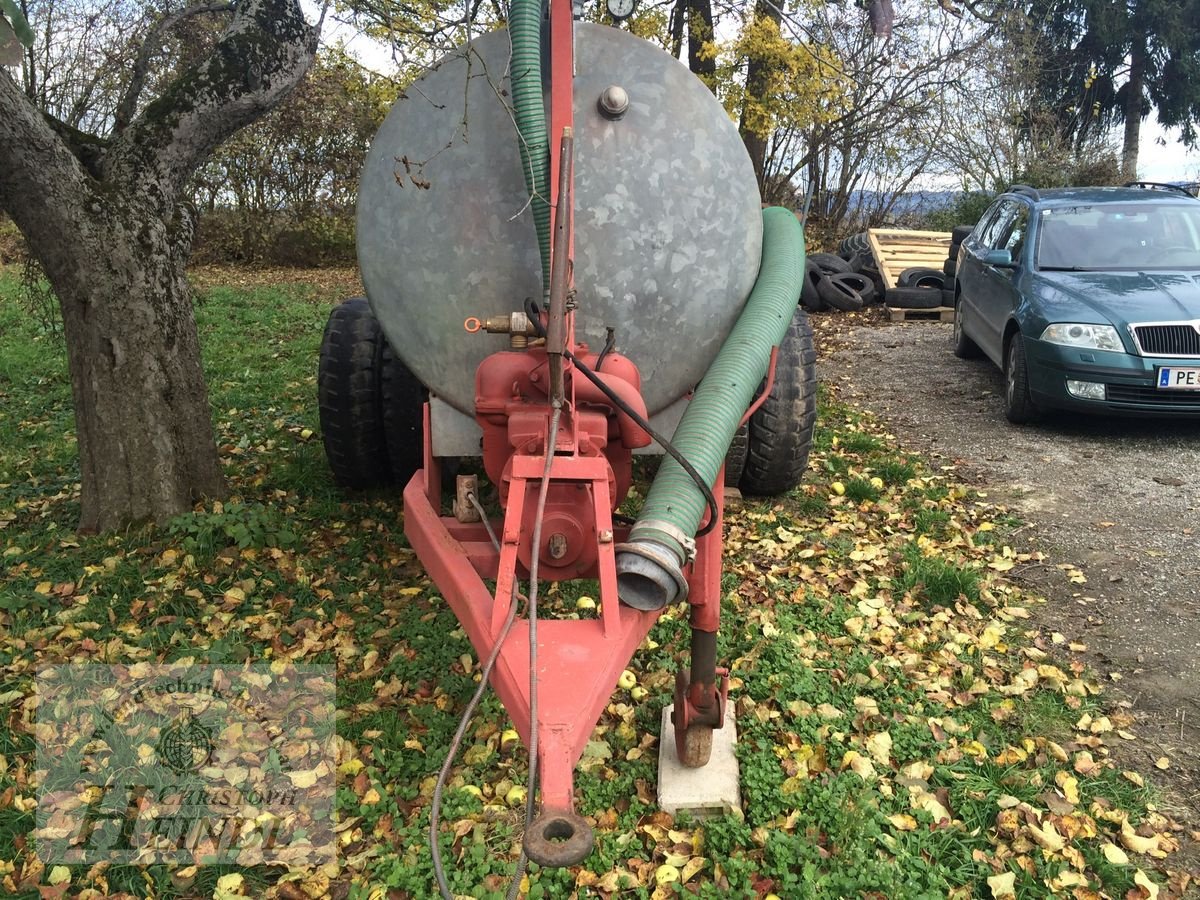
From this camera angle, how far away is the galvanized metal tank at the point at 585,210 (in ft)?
9.22

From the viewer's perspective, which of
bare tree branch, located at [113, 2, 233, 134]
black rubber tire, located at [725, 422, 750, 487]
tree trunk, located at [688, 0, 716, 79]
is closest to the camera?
black rubber tire, located at [725, 422, 750, 487]

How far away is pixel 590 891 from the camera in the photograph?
238cm

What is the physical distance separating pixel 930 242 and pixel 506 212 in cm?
1045

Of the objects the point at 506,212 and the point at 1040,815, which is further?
the point at 506,212

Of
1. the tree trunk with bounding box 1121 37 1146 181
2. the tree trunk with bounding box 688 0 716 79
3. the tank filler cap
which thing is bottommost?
the tank filler cap

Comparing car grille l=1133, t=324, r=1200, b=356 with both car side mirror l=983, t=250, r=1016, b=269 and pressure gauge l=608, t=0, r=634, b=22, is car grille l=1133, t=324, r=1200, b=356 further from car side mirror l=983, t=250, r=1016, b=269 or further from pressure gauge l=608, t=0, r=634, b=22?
pressure gauge l=608, t=0, r=634, b=22

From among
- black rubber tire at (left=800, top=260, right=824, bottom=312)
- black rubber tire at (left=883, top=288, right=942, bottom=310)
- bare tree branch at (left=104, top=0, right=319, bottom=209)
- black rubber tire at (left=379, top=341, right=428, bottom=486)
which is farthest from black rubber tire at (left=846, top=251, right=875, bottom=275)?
bare tree branch at (left=104, top=0, right=319, bottom=209)

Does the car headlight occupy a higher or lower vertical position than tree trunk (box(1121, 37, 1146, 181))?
lower

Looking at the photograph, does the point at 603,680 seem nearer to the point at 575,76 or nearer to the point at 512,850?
the point at 512,850

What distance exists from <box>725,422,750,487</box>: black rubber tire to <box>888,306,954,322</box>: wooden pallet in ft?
21.3

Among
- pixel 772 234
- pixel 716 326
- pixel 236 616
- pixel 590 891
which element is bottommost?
pixel 590 891

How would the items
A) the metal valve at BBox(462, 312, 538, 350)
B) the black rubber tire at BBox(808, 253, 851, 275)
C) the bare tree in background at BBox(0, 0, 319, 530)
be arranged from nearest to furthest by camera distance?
the metal valve at BBox(462, 312, 538, 350) < the bare tree in background at BBox(0, 0, 319, 530) < the black rubber tire at BBox(808, 253, 851, 275)

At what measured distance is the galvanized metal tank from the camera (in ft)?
9.22

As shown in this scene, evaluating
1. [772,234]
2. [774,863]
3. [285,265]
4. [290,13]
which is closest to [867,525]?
[772,234]
